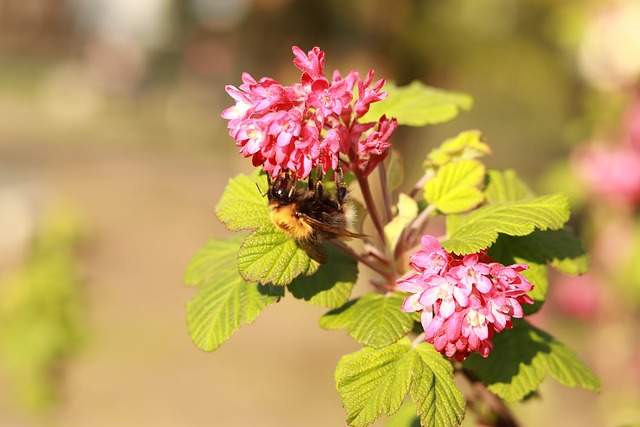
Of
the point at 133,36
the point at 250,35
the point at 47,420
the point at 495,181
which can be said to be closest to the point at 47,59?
the point at 133,36

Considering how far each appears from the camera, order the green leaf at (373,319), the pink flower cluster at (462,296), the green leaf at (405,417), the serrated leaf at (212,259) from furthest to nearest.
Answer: the green leaf at (405,417) < the serrated leaf at (212,259) < the green leaf at (373,319) < the pink flower cluster at (462,296)

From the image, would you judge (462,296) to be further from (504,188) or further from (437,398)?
(504,188)

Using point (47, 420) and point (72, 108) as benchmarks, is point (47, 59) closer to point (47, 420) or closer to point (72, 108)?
point (72, 108)

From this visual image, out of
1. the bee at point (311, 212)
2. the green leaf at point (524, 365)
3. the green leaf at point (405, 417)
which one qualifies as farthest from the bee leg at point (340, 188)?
the green leaf at point (405, 417)

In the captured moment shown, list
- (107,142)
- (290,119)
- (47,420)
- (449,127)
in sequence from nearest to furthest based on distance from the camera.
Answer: (290,119)
(47,420)
(449,127)
(107,142)

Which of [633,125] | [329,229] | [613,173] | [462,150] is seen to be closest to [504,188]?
[462,150]

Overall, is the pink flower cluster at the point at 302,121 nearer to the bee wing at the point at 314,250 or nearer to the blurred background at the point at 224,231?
the bee wing at the point at 314,250
